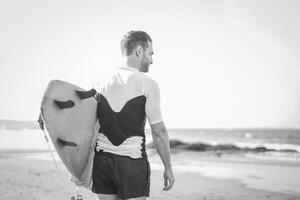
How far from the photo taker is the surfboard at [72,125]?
172 cm

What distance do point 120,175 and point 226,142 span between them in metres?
15.4

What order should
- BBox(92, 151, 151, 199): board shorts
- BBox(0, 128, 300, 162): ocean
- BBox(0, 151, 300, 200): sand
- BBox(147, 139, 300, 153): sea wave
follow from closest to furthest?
1. BBox(92, 151, 151, 199): board shorts
2. BBox(0, 151, 300, 200): sand
3. BBox(0, 128, 300, 162): ocean
4. BBox(147, 139, 300, 153): sea wave

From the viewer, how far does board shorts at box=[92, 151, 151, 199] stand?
1.59m

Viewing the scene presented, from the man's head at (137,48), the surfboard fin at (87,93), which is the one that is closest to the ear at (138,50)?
the man's head at (137,48)

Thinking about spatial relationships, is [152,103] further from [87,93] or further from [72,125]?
[72,125]

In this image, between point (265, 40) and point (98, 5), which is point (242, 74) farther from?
point (98, 5)

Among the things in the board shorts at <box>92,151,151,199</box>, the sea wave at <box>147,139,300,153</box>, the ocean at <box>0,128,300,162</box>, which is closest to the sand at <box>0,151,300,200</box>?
the ocean at <box>0,128,300,162</box>

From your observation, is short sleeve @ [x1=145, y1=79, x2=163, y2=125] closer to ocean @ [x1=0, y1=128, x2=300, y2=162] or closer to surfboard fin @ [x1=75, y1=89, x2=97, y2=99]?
surfboard fin @ [x1=75, y1=89, x2=97, y2=99]

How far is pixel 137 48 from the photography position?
1.70 meters

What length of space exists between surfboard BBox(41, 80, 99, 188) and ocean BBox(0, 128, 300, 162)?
683cm

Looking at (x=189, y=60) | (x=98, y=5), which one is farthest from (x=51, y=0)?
(x=189, y=60)

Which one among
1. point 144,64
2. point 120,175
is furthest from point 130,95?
point 120,175

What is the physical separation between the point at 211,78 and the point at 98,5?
7745 millimetres

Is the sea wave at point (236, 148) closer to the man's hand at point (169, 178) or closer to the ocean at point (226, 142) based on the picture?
the ocean at point (226, 142)
